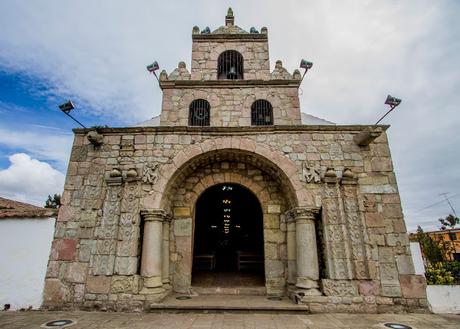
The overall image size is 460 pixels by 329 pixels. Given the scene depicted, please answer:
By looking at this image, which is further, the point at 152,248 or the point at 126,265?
the point at 152,248

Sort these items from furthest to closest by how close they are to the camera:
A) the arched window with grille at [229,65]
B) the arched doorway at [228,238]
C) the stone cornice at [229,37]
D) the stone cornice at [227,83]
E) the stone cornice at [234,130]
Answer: the stone cornice at [229,37] < the arched window with grille at [229,65] < the stone cornice at [227,83] < the arched doorway at [228,238] < the stone cornice at [234,130]

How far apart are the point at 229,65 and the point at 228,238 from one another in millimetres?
14669

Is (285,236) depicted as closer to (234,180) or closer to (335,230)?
(335,230)

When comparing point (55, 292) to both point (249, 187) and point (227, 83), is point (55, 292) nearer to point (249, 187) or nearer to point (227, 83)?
point (249, 187)

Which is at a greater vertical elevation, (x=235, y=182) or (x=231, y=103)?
(x=231, y=103)

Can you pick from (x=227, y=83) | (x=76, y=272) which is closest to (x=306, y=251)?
(x=76, y=272)

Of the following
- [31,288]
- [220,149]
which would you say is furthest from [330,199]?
[31,288]

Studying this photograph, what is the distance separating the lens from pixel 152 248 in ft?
18.1

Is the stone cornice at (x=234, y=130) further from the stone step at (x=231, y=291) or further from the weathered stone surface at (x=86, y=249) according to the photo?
the stone step at (x=231, y=291)

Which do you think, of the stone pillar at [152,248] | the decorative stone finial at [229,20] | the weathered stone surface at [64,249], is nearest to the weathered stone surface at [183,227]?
the stone pillar at [152,248]

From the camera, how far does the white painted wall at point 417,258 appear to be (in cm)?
530

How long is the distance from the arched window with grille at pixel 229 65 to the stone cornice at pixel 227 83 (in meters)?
0.60

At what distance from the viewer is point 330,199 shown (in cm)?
573

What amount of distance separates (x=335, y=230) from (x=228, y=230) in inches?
545
